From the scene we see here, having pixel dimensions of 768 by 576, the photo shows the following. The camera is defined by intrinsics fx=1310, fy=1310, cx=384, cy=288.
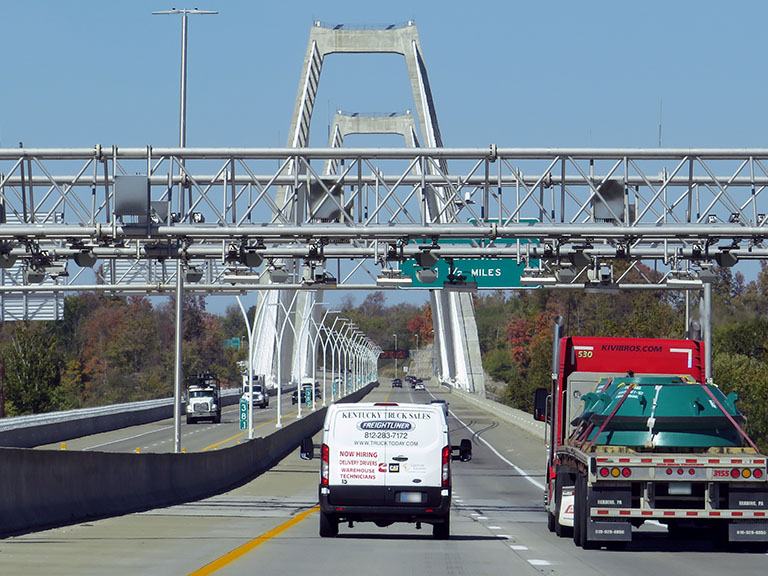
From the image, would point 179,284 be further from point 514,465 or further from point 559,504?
point 514,465

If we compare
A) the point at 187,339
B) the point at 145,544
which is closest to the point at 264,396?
the point at 187,339

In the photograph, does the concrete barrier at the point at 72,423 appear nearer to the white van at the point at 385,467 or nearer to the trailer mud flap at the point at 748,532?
the white van at the point at 385,467

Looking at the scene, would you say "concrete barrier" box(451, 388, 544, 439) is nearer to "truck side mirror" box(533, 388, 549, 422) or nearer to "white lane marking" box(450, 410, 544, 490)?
"white lane marking" box(450, 410, 544, 490)

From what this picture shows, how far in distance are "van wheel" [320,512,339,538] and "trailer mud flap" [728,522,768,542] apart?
5.60 m

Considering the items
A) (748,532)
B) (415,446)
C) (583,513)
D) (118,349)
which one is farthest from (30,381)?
(748,532)

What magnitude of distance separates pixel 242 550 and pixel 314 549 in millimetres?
1026

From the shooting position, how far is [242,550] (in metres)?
16.0

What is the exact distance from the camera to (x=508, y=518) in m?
25.5

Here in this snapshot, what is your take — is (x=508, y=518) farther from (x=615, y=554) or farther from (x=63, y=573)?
(x=63, y=573)

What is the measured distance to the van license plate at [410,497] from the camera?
18500mm

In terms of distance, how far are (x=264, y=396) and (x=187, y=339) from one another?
7977 centimetres
